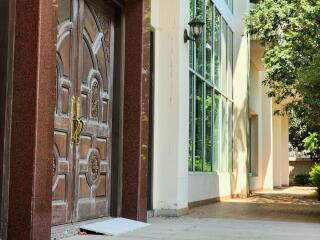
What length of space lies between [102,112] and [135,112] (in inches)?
23.2

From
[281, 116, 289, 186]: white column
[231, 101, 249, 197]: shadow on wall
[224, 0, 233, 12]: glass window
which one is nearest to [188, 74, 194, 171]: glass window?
[231, 101, 249, 197]: shadow on wall

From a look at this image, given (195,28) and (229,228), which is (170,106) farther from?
(229,228)

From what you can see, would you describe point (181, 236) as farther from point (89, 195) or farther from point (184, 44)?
point (184, 44)

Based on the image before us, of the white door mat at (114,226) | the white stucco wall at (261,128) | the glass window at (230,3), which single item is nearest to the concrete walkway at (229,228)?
the white door mat at (114,226)

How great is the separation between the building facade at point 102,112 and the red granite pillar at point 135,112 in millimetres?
14

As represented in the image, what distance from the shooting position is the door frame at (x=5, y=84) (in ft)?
16.1

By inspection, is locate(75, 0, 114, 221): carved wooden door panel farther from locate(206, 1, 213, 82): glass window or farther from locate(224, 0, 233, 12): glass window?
locate(224, 0, 233, 12): glass window

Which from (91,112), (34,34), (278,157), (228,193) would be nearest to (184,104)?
(91,112)

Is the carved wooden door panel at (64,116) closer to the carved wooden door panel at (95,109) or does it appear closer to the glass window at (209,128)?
the carved wooden door panel at (95,109)

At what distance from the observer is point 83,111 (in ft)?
22.5

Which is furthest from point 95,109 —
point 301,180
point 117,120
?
point 301,180

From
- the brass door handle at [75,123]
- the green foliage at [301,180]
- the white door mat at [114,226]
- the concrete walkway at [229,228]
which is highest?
the brass door handle at [75,123]

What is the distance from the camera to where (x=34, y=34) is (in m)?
4.98

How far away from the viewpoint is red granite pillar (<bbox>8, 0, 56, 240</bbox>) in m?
4.80
